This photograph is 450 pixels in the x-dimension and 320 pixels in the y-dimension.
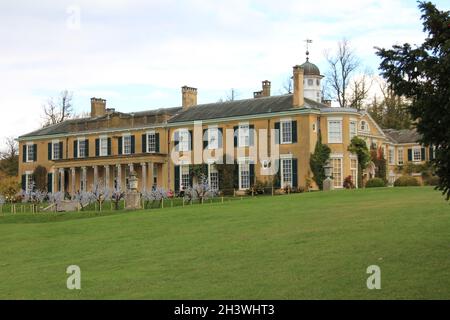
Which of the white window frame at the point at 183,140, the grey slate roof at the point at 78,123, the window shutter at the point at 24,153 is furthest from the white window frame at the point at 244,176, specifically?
the window shutter at the point at 24,153

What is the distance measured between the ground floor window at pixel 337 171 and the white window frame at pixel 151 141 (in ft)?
48.6

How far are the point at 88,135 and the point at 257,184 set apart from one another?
18.0 metres

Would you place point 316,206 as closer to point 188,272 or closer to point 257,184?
point 188,272

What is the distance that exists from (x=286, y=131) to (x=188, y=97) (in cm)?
1207

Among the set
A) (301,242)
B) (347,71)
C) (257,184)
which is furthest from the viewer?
(347,71)

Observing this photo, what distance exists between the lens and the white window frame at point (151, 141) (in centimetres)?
5140

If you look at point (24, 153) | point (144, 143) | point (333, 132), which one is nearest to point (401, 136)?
point (333, 132)

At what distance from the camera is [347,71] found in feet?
205

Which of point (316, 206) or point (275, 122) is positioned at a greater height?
point (275, 122)

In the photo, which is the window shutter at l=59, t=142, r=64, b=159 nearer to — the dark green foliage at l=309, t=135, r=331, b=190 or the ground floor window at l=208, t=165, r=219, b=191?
the ground floor window at l=208, t=165, r=219, b=191

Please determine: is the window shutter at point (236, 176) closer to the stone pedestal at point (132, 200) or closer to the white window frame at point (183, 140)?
the white window frame at point (183, 140)

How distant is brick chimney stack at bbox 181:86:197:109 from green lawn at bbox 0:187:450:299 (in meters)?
29.5
